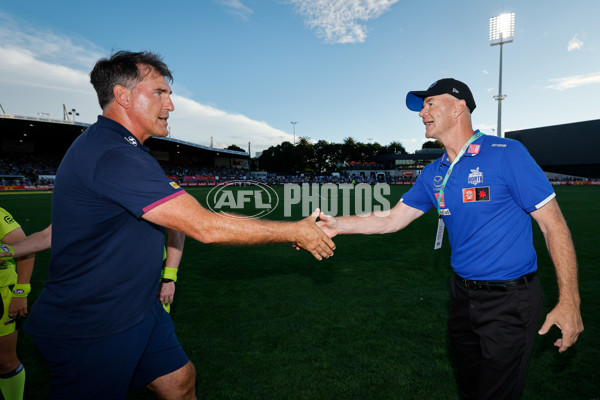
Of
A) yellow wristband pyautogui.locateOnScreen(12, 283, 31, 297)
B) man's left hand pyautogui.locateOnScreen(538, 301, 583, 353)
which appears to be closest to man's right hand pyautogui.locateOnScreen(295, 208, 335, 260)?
man's left hand pyautogui.locateOnScreen(538, 301, 583, 353)

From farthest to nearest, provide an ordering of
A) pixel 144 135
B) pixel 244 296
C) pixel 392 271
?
pixel 392 271, pixel 244 296, pixel 144 135

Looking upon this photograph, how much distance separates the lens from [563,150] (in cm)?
5866

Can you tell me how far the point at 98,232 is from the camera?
1.84 metres

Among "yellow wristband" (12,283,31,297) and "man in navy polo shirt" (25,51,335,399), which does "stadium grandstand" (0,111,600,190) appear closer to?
"yellow wristband" (12,283,31,297)

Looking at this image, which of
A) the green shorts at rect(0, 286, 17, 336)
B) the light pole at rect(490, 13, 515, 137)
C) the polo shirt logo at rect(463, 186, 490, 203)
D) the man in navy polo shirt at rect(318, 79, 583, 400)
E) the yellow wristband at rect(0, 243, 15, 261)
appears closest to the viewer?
the man in navy polo shirt at rect(318, 79, 583, 400)

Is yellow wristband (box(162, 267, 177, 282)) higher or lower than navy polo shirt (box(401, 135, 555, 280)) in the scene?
lower

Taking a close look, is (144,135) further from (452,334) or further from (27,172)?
(27,172)

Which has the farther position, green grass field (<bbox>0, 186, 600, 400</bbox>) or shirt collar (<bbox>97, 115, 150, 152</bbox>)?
green grass field (<bbox>0, 186, 600, 400</bbox>)

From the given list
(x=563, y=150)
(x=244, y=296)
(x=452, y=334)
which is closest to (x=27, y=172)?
(x=244, y=296)

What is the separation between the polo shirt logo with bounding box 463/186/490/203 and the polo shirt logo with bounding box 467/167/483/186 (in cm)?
6

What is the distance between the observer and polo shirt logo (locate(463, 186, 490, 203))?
8.11ft

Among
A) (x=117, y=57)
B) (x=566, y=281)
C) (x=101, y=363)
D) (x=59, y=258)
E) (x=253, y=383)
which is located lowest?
(x=253, y=383)

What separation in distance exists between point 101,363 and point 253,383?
2.12 meters

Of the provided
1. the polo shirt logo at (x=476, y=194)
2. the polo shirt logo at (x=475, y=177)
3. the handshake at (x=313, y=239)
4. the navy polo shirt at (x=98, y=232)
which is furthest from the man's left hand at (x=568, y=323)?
the navy polo shirt at (x=98, y=232)
